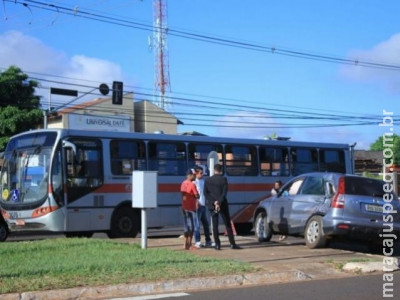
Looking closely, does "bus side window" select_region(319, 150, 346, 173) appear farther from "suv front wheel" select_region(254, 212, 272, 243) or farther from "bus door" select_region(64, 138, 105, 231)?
"bus door" select_region(64, 138, 105, 231)

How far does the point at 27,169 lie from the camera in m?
16.0

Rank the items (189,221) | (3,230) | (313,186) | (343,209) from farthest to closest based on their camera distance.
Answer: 1. (3,230)
2. (313,186)
3. (189,221)
4. (343,209)

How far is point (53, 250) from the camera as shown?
445 inches

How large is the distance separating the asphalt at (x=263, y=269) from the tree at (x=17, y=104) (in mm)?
24753

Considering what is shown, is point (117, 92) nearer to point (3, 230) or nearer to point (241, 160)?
point (241, 160)

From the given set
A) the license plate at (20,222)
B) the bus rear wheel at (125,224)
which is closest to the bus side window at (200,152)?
the bus rear wheel at (125,224)

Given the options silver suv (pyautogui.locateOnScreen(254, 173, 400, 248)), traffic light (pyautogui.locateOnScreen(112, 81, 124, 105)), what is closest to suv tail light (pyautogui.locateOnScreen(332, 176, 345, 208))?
silver suv (pyautogui.locateOnScreen(254, 173, 400, 248))

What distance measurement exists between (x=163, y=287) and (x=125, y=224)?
28.9ft

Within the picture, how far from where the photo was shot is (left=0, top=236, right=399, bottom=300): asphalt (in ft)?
25.7

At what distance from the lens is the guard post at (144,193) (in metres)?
11.8

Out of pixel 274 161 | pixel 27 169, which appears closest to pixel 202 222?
pixel 27 169

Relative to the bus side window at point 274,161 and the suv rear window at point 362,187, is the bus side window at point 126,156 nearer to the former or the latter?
the bus side window at point 274,161

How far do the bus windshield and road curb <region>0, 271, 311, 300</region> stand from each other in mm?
7949

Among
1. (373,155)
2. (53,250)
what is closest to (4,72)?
(53,250)
